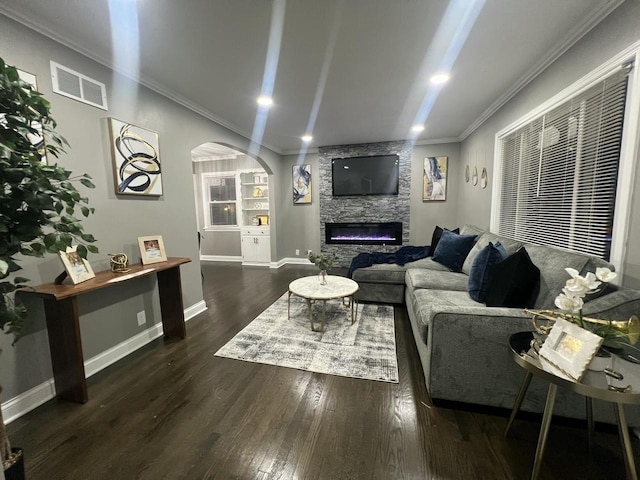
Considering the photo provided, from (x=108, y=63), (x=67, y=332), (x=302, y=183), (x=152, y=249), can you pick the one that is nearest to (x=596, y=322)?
(x=67, y=332)

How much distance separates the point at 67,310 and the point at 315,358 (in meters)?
1.80

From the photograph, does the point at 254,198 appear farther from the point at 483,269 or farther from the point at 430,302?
the point at 483,269

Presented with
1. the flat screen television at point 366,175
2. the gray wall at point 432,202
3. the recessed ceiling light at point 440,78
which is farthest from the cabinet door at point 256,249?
the recessed ceiling light at point 440,78

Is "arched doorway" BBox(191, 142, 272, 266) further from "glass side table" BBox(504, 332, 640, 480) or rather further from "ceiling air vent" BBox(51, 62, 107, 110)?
"glass side table" BBox(504, 332, 640, 480)

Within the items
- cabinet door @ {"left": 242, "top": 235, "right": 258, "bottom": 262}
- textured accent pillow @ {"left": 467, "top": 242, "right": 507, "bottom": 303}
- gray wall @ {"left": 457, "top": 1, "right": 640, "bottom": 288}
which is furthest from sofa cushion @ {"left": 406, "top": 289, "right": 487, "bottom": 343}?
cabinet door @ {"left": 242, "top": 235, "right": 258, "bottom": 262}

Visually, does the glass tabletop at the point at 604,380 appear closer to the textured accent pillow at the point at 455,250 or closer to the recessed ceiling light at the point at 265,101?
the textured accent pillow at the point at 455,250

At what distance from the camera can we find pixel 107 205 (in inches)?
87.1

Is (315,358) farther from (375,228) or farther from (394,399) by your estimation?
(375,228)

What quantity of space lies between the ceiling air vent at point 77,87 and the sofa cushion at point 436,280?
129 inches

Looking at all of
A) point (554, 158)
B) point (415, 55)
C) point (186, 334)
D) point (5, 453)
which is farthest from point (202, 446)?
point (554, 158)

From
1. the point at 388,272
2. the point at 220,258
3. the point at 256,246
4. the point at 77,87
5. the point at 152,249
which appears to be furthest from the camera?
the point at 220,258

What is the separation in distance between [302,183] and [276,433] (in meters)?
4.88

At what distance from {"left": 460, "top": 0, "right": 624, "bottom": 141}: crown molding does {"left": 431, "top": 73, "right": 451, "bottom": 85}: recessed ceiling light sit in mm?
725

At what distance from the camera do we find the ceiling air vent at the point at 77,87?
6.13 feet
